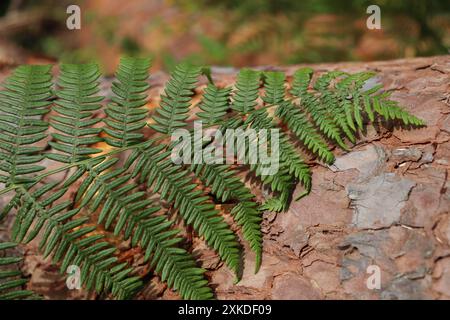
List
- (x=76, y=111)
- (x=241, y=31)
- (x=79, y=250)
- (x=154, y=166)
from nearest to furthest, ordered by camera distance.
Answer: (x=79, y=250) < (x=154, y=166) < (x=76, y=111) < (x=241, y=31)

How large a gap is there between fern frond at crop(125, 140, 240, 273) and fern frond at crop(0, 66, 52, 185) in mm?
497

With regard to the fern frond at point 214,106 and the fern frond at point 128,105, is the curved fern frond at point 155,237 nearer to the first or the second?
the fern frond at point 128,105

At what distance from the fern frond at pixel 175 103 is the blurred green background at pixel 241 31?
5.98 ft

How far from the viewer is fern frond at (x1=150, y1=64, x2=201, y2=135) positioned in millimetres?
2061

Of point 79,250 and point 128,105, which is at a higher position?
point 128,105

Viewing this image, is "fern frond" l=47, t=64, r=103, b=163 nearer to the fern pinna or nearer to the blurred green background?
the fern pinna

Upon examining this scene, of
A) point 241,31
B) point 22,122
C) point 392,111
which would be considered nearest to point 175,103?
point 22,122

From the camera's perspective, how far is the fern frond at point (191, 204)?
1854 mm

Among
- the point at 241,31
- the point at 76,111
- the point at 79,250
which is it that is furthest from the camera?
the point at 241,31

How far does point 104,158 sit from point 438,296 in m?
1.58

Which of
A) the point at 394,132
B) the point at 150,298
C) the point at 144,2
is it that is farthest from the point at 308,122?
the point at 144,2

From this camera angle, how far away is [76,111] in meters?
2.06

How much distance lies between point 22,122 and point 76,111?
0.27 metres

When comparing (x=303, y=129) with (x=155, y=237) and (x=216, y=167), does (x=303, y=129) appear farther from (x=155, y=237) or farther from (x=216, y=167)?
(x=155, y=237)
